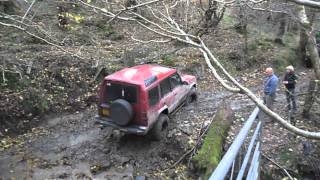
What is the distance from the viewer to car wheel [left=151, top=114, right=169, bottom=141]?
11.4 metres

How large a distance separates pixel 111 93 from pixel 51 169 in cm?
260

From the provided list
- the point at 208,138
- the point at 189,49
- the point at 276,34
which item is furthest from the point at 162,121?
the point at 276,34

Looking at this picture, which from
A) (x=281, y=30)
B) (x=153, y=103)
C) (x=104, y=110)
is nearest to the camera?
(x=153, y=103)

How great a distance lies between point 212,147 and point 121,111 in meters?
2.63

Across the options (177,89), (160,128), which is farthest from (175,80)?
(160,128)

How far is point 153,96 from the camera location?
440 inches

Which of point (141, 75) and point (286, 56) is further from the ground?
point (141, 75)

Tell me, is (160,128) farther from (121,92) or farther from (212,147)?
(212,147)

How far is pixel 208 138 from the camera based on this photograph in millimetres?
10438

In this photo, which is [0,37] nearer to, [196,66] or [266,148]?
[196,66]

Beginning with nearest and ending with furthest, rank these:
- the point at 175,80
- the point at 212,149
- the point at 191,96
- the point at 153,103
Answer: the point at 212,149, the point at 153,103, the point at 175,80, the point at 191,96

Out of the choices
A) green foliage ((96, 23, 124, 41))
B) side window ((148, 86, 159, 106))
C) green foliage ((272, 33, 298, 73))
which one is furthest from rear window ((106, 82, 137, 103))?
green foliage ((272, 33, 298, 73))

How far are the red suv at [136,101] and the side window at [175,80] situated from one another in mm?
451

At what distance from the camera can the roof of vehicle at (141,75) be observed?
10.8 meters
